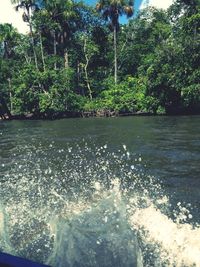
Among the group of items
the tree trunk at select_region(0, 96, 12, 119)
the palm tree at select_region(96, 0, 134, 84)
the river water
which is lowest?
the tree trunk at select_region(0, 96, 12, 119)

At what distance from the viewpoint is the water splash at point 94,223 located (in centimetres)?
662

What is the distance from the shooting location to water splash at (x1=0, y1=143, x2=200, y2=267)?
6.62 meters

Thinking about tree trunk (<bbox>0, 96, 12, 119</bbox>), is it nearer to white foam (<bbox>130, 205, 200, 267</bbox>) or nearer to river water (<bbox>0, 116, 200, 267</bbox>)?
river water (<bbox>0, 116, 200, 267</bbox>)

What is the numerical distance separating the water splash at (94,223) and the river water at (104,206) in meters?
0.02

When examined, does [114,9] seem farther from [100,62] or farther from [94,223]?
[94,223]

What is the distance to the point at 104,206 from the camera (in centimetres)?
839

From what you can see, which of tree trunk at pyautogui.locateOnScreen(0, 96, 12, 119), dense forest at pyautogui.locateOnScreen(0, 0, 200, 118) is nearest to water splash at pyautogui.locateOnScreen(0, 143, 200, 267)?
dense forest at pyautogui.locateOnScreen(0, 0, 200, 118)

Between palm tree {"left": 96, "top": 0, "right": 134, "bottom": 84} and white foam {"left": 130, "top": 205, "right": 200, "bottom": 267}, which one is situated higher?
palm tree {"left": 96, "top": 0, "right": 134, "bottom": 84}

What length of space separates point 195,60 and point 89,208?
35388mm

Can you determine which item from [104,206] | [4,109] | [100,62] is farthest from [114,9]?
[104,206]

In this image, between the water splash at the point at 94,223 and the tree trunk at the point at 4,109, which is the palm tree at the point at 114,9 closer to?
the tree trunk at the point at 4,109

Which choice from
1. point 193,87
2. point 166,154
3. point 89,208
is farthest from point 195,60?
point 89,208

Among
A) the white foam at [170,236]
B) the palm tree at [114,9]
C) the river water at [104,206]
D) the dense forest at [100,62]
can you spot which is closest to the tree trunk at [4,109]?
the dense forest at [100,62]

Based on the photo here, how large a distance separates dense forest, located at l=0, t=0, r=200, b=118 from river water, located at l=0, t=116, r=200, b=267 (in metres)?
26.5
